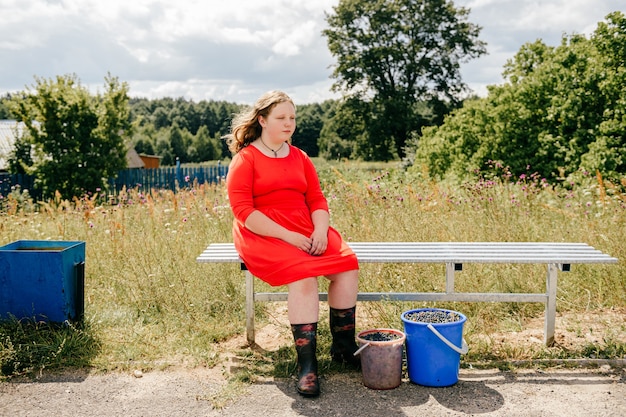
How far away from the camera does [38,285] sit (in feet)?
13.8

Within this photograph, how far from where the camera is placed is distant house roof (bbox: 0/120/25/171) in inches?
870

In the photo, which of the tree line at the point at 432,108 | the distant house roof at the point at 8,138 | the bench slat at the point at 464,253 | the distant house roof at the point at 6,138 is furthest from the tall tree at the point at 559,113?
the distant house roof at the point at 6,138

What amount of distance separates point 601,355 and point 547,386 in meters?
0.65

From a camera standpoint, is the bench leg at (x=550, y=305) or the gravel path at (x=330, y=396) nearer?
the gravel path at (x=330, y=396)

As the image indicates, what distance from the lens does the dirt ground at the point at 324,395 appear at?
127 inches

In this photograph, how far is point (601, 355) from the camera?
393 centimetres

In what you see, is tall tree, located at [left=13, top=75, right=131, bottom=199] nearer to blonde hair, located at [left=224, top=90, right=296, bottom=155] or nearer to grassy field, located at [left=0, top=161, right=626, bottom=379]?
grassy field, located at [left=0, top=161, right=626, bottom=379]

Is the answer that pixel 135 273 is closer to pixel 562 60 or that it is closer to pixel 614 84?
pixel 614 84

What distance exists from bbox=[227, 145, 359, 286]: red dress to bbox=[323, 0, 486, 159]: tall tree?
3040cm

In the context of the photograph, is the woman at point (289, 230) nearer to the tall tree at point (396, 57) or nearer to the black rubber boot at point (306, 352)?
the black rubber boot at point (306, 352)

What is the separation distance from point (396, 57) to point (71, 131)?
20437mm

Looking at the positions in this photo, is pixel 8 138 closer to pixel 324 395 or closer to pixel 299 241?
pixel 299 241

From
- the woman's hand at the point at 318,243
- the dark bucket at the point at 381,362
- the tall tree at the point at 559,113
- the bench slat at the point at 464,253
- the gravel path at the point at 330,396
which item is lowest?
the gravel path at the point at 330,396

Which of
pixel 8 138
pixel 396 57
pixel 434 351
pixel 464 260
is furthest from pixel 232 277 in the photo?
pixel 396 57
